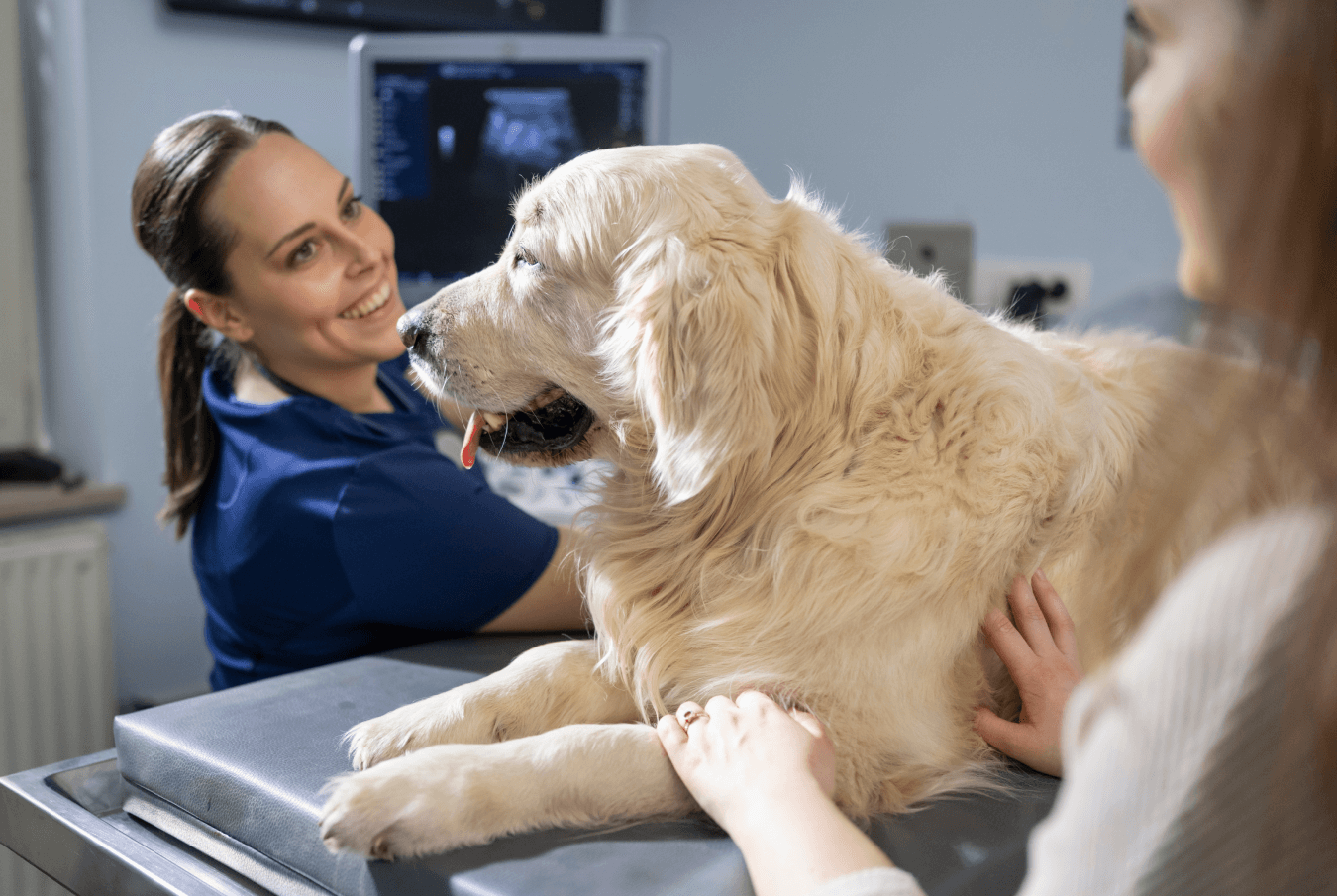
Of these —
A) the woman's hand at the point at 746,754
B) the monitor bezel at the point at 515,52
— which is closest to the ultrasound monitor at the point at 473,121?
the monitor bezel at the point at 515,52

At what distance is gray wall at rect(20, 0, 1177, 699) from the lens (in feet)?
7.46

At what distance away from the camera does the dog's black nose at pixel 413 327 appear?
3.79ft

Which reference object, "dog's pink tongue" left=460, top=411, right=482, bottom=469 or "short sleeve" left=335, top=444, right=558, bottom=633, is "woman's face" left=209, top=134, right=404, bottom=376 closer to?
"short sleeve" left=335, top=444, right=558, bottom=633

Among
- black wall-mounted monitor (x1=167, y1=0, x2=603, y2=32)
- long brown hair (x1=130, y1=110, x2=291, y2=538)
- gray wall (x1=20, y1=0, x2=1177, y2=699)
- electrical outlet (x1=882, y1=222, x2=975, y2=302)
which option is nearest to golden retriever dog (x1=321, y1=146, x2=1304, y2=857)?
long brown hair (x1=130, y1=110, x2=291, y2=538)

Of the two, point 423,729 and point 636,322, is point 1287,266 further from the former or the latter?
point 423,729

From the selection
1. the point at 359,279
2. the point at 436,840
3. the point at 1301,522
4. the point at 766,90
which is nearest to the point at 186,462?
the point at 359,279

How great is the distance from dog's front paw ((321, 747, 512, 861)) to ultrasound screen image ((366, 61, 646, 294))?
71.7 inches

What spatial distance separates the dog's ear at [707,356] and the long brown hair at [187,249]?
0.86m

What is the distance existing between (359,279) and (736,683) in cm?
99

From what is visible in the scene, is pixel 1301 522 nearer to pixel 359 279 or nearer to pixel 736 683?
pixel 736 683

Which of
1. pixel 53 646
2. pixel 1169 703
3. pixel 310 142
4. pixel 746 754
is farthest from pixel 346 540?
pixel 310 142

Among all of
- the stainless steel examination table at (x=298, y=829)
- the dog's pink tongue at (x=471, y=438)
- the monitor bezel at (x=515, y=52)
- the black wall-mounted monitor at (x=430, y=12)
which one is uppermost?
the black wall-mounted monitor at (x=430, y=12)

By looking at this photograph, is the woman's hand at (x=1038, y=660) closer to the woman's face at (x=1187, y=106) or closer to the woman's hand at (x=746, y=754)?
the woman's hand at (x=746, y=754)

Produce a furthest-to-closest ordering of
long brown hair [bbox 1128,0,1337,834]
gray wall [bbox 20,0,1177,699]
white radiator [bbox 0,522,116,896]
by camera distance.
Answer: gray wall [bbox 20,0,1177,699] < white radiator [bbox 0,522,116,896] < long brown hair [bbox 1128,0,1337,834]
